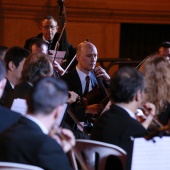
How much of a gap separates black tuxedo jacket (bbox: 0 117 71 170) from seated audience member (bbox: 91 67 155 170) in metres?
0.68

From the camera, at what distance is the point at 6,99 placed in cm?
480

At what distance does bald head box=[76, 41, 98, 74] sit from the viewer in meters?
6.32

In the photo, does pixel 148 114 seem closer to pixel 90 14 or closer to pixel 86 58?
pixel 86 58

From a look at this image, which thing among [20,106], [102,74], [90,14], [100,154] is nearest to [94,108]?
[102,74]

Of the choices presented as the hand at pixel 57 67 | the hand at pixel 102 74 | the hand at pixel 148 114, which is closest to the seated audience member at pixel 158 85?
the hand at pixel 148 114

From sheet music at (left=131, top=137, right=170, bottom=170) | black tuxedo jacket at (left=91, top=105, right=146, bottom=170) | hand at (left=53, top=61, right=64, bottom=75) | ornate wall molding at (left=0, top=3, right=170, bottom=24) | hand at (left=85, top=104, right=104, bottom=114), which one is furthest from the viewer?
ornate wall molding at (left=0, top=3, right=170, bottom=24)

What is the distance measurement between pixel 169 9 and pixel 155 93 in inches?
234

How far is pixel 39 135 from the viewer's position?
9.63ft

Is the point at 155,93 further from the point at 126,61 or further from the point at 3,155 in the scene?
the point at 126,61

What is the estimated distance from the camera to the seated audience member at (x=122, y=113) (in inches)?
141

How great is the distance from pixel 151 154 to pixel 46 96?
0.73 m

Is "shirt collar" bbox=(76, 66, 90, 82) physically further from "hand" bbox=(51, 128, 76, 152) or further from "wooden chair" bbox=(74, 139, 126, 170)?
"hand" bbox=(51, 128, 76, 152)

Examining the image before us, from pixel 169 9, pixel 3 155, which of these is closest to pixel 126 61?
pixel 169 9

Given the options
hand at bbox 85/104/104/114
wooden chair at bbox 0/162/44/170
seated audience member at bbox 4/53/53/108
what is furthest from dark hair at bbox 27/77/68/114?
hand at bbox 85/104/104/114
